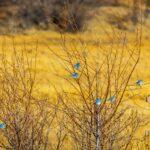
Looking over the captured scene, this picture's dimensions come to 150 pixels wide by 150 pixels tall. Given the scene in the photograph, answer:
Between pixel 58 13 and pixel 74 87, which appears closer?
pixel 74 87

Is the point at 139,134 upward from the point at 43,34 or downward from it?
downward

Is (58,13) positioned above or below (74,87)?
above

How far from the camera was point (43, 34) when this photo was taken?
22438mm

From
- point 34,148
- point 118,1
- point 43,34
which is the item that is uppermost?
point 118,1

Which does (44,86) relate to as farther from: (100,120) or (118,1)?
(118,1)

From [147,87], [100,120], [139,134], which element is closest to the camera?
[100,120]

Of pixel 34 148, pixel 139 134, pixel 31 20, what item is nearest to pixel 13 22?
pixel 31 20

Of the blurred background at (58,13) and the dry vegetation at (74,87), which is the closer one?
the dry vegetation at (74,87)

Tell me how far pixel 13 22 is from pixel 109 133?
54.6 ft

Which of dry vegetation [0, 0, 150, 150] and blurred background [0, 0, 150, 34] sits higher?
blurred background [0, 0, 150, 34]

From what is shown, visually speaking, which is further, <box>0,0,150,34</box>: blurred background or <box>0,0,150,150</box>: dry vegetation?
<box>0,0,150,34</box>: blurred background

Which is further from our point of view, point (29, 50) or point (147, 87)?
point (29, 50)

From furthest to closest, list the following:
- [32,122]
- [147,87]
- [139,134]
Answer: [147,87] → [139,134] → [32,122]

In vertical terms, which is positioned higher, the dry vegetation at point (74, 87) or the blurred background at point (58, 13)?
the blurred background at point (58, 13)
